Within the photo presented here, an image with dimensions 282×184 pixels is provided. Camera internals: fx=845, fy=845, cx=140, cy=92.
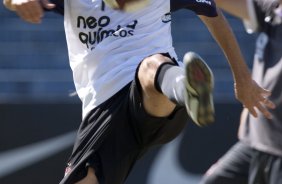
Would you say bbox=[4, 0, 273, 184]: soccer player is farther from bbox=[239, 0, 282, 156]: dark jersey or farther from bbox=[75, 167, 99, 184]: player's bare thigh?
bbox=[239, 0, 282, 156]: dark jersey

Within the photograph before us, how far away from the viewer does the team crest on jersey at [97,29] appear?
3453 mm

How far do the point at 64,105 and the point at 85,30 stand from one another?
6.57 ft

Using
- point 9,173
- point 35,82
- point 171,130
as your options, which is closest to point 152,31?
point 171,130

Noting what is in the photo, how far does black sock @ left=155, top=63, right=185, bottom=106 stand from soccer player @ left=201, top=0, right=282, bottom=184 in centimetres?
110

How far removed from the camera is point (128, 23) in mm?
3461

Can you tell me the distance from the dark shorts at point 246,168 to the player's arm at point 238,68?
34 cm

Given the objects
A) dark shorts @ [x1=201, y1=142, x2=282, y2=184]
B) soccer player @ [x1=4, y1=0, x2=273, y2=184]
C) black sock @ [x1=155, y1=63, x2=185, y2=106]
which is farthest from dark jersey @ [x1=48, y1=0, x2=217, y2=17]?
dark shorts @ [x1=201, y1=142, x2=282, y2=184]

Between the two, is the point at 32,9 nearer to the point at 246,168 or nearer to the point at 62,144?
the point at 246,168

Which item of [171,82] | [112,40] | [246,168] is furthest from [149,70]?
[246,168]

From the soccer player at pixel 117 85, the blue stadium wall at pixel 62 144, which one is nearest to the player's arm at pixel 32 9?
the soccer player at pixel 117 85

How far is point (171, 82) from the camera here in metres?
2.97

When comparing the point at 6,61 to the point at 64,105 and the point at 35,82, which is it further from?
the point at 64,105

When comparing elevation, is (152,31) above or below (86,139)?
above

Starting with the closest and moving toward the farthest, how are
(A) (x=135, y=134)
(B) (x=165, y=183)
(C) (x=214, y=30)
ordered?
(A) (x=135, y=134), (C) (x=214, y=30), (B) (x=165, y=183)
